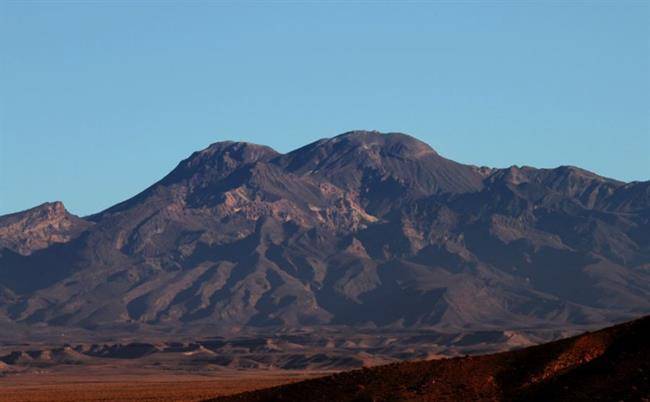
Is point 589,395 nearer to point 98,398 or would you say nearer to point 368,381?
Answer: point 368,381

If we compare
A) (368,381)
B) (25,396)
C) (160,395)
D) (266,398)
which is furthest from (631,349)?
(25,396)

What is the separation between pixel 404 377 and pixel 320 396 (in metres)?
3.39

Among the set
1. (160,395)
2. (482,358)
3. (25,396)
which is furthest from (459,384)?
(25,396)

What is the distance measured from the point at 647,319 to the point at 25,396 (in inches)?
4059

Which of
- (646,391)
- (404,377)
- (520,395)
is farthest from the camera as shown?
(404,377)

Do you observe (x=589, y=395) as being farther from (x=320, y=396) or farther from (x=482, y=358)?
(x=320, y=396)

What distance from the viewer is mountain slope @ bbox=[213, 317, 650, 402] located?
5328cm

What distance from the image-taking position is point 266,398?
204 ft

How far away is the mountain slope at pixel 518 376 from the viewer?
53281 millimetres

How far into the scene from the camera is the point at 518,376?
188 feet

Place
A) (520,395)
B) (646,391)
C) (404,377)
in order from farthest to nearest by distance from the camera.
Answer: (404,377) < (520,395) < (646,391)

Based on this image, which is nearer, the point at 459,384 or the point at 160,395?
the point at 459,384

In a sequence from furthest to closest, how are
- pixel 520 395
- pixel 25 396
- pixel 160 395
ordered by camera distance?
1. pixel 25 396
2. pixel 160 395
3. pixel 520 395

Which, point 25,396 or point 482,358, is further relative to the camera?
point 25,396
